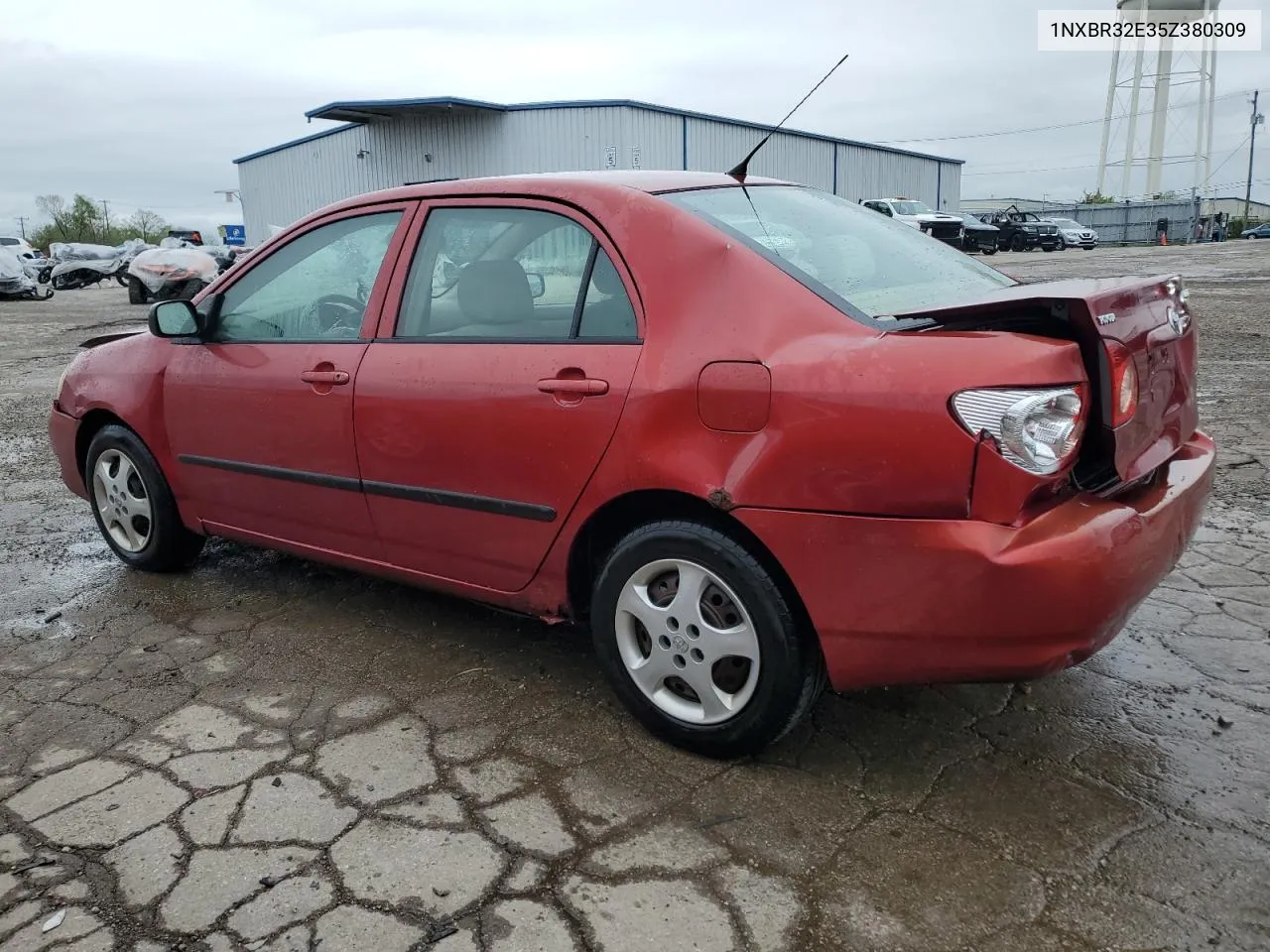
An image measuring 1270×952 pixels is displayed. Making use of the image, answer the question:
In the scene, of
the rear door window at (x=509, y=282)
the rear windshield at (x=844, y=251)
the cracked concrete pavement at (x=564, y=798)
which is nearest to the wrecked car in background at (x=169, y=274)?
the cracked concrete pavement at (x=564, y=798)

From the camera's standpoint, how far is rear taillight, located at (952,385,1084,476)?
2152mm

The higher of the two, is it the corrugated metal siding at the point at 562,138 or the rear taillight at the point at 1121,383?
the corrugated metal siding at the point at 562,138

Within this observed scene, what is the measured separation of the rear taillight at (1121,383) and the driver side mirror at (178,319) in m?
3.11

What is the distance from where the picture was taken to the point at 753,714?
8.43 feet

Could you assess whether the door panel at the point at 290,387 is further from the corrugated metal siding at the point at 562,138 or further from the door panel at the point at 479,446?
the corrugated metal siding at the point at 562,138

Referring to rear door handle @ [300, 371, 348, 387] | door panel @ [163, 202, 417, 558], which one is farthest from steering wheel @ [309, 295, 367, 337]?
rear door handle @ [300, 371, 348, 387]

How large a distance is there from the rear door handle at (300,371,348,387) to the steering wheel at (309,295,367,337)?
0.15 meters

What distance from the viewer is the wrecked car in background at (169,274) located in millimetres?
20422

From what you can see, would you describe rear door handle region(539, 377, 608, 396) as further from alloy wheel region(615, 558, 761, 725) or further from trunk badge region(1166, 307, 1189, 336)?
trunk badge region(1166, 307, 1189, 336)

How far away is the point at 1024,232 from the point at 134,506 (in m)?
35.2

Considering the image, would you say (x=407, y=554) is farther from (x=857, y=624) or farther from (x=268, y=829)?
(x=857, y=624)

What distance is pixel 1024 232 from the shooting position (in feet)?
114

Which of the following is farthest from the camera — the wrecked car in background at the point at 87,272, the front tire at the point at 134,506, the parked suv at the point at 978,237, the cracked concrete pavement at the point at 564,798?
the wrecked car in background at the point at 87,272

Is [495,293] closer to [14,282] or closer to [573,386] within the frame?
[573,386]
